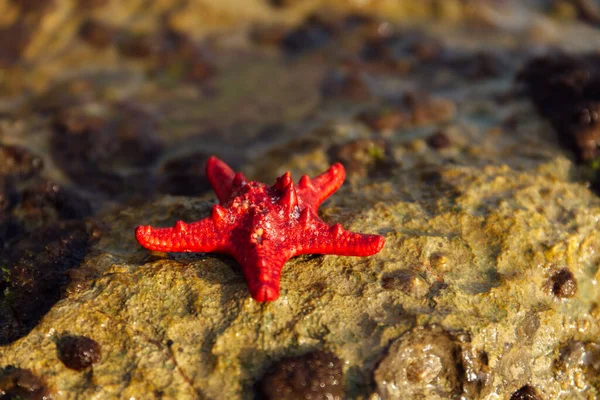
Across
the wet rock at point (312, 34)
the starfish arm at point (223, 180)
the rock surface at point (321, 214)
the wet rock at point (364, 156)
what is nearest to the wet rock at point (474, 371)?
the rock surface at point (321, 214)

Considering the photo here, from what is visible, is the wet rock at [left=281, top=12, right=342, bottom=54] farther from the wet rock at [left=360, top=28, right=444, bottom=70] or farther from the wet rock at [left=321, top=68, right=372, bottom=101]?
the wet rock at [left=321, top=68, right=372, bottom=101]

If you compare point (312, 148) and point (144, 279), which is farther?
point (312, 148)

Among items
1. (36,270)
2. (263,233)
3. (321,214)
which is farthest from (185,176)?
(263,233)

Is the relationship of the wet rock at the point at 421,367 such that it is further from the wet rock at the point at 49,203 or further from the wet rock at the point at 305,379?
the wet rock at the point at 49,203

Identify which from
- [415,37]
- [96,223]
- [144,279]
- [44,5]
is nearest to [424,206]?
[144,279]

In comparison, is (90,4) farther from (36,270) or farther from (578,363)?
(578,363)

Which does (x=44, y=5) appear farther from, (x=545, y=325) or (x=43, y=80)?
(x=545, y=325)
